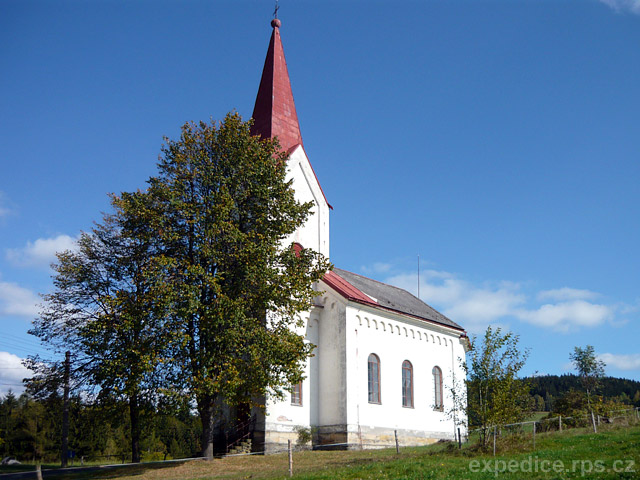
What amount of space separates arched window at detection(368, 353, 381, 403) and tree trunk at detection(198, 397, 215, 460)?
31.4ft

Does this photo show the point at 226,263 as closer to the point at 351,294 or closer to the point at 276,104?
the point at 351,294

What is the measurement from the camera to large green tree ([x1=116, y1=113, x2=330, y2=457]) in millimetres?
21266

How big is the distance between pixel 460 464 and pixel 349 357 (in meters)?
12.2

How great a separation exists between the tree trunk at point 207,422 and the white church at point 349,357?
353 centimetres

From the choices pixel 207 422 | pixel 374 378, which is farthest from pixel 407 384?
pixel 207 422

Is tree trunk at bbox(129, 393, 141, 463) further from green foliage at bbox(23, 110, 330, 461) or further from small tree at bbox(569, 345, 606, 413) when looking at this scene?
small tree at bbox(569, 345, 606, 413)

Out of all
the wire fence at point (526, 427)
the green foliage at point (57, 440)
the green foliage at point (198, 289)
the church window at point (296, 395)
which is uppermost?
the green foliage at point (198, 289)

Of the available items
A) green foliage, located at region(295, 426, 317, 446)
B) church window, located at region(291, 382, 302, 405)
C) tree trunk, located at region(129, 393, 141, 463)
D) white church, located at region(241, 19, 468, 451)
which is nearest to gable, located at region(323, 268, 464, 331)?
white church, located at region(241, 19, 468, 451)

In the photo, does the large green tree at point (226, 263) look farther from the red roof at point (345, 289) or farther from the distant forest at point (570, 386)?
the distant forest at point (570, 386)

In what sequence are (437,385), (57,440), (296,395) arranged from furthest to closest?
1. (57,440)
2. (437,385)
3. (296,395)

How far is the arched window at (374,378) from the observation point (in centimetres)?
2977

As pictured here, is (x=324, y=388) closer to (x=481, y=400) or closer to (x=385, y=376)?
(x=385, y=376)

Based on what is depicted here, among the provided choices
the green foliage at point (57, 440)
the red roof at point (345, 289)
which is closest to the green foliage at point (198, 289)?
the red roof at point (345, 289)

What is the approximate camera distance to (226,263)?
75.1 ft
